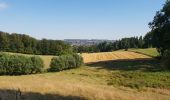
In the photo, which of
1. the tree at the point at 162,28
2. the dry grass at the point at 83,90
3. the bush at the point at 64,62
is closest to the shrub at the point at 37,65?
the bush at the point at 64,62

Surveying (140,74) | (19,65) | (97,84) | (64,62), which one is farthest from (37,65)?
(97,84)

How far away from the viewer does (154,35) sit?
65938 mm

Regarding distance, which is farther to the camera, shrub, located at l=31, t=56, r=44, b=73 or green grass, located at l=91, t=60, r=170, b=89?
shrub, located at l=31, t=56, r=44, b=73

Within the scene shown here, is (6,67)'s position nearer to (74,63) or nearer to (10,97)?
(74,63)

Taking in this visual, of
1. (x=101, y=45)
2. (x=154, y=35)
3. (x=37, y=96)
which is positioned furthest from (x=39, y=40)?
(x=37, y=96)

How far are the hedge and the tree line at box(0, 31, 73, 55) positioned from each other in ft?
161

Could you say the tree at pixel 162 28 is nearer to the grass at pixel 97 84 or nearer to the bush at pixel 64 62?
the grass at pixel 97 84

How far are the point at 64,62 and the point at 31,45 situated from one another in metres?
51.3

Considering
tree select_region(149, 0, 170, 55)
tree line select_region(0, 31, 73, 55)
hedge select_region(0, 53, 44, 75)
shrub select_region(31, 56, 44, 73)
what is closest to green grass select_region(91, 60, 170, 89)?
tree select_region(149, 0, 170, 55)

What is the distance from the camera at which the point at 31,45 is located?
114 metres

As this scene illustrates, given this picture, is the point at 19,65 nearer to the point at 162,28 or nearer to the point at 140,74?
the point at 140,74

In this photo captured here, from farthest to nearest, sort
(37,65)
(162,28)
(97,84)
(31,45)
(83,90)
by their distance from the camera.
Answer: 1. (31,45)
2. (162,28)
3. (37,65)
4. (97,84)
5. (83,90)

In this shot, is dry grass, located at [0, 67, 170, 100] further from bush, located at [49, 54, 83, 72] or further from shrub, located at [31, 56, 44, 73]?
bush, located at [49, 54, 83, 72]

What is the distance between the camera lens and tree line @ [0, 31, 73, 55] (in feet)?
364
